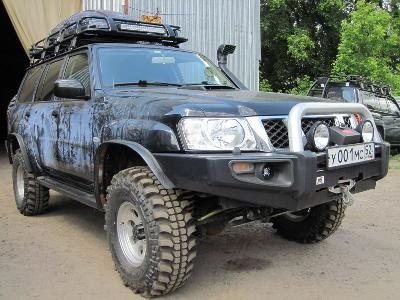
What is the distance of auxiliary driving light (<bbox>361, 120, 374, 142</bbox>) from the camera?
3.91m

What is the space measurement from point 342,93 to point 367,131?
25.6ft

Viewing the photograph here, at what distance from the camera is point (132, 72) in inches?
183

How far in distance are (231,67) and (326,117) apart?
343 inches

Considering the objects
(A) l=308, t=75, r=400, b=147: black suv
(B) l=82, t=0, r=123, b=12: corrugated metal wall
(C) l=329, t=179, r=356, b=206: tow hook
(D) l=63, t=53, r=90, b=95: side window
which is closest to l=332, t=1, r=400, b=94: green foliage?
(A) l=308, t=75, r=400, b=147: black suv

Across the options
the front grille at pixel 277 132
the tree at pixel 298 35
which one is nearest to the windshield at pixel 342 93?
the front grille at pixel 277 132

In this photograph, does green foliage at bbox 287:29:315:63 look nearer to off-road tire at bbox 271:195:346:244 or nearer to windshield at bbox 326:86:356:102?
windshield at bbox 326:86:356:102

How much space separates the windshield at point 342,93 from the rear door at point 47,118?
7.22 meters

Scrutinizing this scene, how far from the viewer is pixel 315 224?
482 cm

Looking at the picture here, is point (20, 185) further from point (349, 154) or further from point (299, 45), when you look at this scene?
point (299, 45)

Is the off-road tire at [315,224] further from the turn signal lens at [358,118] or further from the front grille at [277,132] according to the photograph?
the front grille at [277,132]

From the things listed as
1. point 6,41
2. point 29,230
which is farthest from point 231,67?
point 6,41

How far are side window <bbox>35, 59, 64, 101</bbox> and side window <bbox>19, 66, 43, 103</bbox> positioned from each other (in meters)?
0.31

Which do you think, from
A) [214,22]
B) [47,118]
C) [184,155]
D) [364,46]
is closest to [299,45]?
[364,46]

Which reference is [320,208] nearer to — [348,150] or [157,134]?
[348,150]
